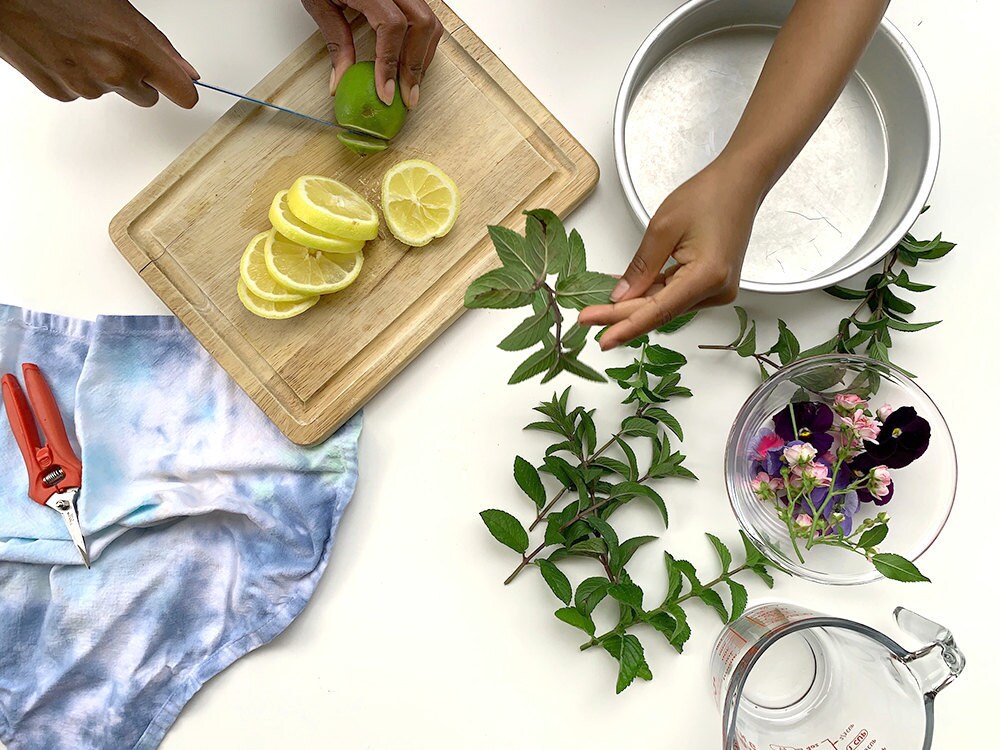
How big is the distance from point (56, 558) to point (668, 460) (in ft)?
2.96

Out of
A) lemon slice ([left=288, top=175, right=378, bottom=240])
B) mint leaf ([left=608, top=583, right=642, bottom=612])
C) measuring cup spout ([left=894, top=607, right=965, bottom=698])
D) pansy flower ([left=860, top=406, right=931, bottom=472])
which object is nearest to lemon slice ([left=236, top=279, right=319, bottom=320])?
lemon slice ([left=288, top=175, right=378, bottom=240])

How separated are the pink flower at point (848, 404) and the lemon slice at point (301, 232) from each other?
0.70 meters

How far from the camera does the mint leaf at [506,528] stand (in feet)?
3.80

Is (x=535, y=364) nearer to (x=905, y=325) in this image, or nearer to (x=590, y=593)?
(x=590, y=593)

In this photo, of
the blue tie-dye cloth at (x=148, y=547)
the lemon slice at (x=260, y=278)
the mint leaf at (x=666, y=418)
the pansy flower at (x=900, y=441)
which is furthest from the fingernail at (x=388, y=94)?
the pansy flower at (x=900, y=441)

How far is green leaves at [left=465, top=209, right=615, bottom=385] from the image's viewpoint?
0.74 metres

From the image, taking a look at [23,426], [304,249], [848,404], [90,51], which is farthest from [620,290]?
[23,426]

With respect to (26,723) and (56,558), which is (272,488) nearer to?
(56,558)

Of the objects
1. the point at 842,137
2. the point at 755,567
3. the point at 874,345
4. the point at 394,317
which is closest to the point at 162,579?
the point at 394,317

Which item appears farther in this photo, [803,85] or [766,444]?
[766,444]

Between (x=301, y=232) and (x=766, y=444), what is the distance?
705 millimetres

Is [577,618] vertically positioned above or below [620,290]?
below

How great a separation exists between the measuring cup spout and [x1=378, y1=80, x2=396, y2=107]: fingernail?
1.00m

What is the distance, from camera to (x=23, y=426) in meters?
1.20
